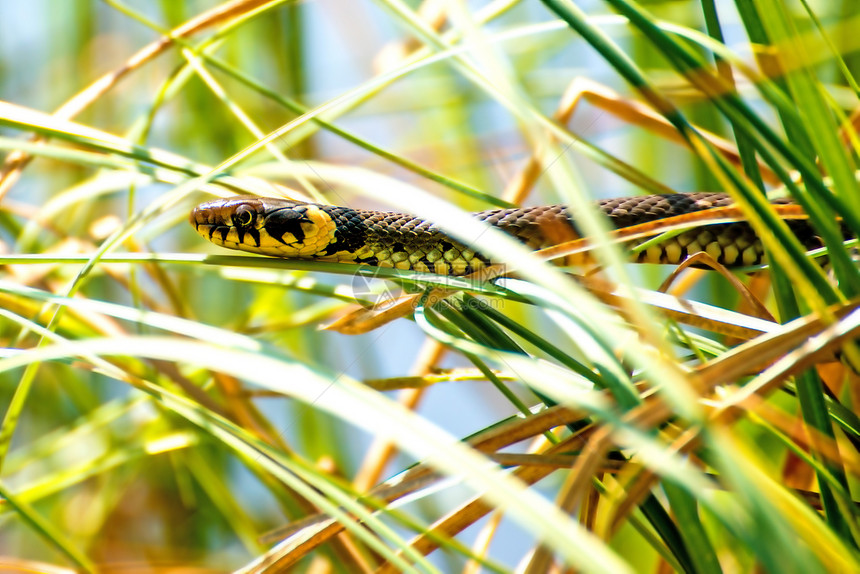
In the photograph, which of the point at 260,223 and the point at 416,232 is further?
the point at 416,232

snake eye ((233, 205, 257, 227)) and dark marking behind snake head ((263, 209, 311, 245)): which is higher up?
snake eye ((233, 205, 257, 227))

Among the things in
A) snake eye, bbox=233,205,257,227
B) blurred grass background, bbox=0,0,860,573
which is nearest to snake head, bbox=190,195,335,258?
snake eye, bbox=233,205,257,227

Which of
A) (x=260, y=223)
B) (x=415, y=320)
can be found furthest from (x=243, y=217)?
(x=415, y=320)

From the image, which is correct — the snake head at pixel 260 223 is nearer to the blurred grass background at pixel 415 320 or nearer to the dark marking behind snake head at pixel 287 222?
the dark marking behind snake head at pixel 287 222

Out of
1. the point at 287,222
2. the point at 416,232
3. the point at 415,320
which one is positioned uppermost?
the point at 287,222

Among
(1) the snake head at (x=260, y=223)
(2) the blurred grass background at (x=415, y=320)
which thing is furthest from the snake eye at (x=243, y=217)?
(2) the blurred grass background at (x=415, y=320)

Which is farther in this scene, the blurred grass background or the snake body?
the snake body

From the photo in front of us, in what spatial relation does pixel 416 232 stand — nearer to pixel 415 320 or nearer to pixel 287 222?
pixel 287 222

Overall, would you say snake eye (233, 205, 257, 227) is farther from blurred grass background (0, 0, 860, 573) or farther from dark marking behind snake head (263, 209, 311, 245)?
blurred grass background (0, 0, 860, 573)
